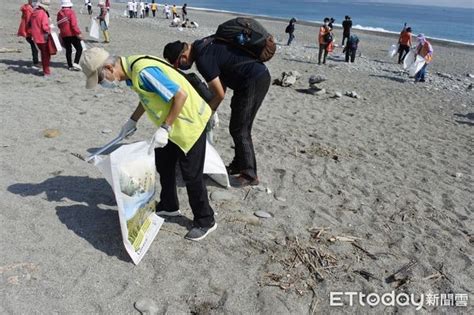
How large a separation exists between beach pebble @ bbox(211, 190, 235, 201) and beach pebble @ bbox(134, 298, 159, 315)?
166 centimetres

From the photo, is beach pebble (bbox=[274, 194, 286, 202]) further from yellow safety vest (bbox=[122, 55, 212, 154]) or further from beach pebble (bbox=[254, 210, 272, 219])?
yellow safety vest (bbox=[122, 55, 212, 154])

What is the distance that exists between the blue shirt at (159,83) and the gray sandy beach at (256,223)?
1422 mm

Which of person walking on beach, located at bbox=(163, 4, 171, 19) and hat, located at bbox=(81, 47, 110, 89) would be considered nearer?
hat, located at bbox=(81, 47, 110, 89)

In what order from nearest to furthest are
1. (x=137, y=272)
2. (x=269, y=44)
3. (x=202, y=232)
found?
1. (x=137, y=272)
2. (x=202, y=232)
3. (x=269, y=44)

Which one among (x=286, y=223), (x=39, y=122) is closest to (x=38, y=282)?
(x=286, y=223)

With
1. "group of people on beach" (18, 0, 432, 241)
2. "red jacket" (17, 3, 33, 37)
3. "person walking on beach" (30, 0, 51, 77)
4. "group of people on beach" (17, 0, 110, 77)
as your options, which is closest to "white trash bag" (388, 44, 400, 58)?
"group of people on beach" (17, 0, 110, 77)

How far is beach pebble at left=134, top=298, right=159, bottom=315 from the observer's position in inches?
113

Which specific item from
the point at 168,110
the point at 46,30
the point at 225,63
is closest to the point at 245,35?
the point at 225,63

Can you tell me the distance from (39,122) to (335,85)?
8.44 meters

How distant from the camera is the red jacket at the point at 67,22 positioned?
8867 mm

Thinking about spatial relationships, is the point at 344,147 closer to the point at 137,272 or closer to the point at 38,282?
the point at 137,272

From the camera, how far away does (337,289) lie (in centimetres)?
327

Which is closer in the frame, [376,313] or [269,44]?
[376,313]

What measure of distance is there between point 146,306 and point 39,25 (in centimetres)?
750
